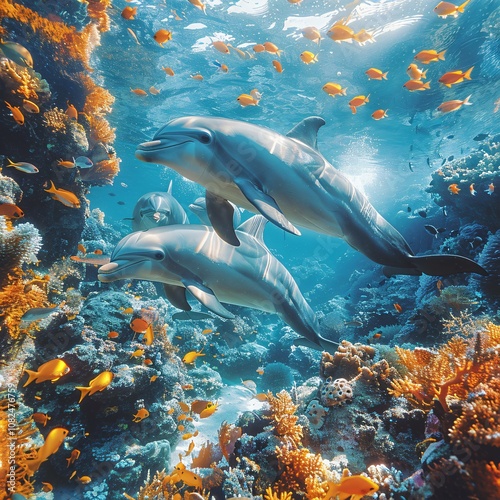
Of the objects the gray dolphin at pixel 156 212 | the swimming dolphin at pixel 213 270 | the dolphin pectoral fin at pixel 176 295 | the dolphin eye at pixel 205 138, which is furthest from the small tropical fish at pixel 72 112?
the dolphin eye at pixel 205 138

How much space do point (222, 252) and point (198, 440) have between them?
574 cm

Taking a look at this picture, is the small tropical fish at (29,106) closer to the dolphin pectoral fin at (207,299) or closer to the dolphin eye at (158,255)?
the dolphin eye at (158,255)

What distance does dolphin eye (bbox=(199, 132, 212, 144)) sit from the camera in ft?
7.60

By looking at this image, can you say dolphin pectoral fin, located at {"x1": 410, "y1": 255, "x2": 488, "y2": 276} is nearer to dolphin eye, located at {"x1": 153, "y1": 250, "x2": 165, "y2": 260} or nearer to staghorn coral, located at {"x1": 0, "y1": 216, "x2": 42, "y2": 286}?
dolphin eye, located at {"x1": 153, "y1": 250, "x2": 165, "y2": 260}

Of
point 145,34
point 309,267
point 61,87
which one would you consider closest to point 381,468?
point 61,87

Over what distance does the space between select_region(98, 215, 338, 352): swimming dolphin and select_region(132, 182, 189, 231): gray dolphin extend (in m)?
2.72

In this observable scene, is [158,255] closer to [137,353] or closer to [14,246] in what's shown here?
[14,246]

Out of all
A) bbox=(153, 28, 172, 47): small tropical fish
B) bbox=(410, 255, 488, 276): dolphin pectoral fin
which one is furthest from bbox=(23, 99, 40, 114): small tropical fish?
bbox=(410, 255, 488, 276): dolphin pectoral fin

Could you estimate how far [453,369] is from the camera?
3580 mm

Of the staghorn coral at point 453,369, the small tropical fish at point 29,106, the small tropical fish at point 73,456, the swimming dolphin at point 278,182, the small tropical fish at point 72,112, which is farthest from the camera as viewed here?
the small tropical fish at point 72,112

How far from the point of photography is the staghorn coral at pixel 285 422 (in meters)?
3.86

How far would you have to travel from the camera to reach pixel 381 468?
3062 mm

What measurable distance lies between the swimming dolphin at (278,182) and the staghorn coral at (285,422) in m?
2.42

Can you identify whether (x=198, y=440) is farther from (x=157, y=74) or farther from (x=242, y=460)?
(x=157, y=74)
